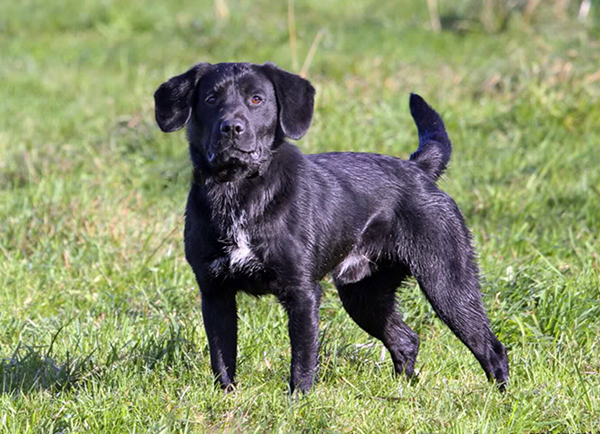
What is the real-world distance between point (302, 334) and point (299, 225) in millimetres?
412

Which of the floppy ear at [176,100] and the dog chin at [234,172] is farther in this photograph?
the floppy ear at [176,100]

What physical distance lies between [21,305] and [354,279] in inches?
69.0

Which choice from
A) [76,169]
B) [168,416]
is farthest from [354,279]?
[76,169]

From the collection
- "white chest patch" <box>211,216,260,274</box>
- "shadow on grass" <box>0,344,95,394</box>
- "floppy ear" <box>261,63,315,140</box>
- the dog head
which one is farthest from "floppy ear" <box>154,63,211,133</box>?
"shadow on grass" <box>0,344,95,394</box>

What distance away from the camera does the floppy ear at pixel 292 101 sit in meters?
3.33

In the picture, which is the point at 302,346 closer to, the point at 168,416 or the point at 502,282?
the point at 168,416

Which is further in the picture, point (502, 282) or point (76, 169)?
point (76, 169)

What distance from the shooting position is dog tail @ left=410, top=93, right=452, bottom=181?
3879mm

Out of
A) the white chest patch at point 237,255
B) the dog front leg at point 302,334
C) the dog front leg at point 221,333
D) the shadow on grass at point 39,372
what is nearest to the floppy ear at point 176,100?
the white chest patch at point 237,255

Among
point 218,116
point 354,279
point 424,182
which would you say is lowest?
point 354,279

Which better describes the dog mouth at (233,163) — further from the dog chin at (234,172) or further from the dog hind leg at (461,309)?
the dog hind leg at (461,309)

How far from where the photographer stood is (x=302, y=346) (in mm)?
3160

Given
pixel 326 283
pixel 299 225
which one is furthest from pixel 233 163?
pixel 326 283

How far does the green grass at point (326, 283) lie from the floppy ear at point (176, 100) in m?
0.91
